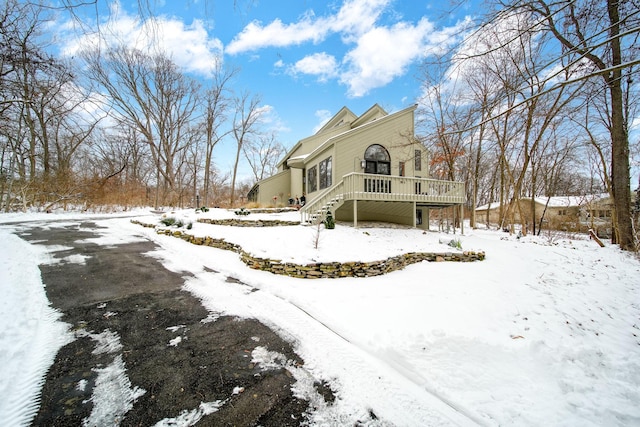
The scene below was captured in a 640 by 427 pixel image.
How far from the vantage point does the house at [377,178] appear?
9.11 meters

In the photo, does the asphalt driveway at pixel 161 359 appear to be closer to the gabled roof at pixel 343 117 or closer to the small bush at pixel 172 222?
the small bush at pixel 172 222

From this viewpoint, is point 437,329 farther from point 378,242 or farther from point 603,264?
point 603,264

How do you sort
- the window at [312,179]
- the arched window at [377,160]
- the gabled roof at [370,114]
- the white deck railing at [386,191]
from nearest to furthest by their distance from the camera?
the white deck railing at [386,191] → the arched window at [377,160] → the window at [312,179] → the gabled roof at [370,114]

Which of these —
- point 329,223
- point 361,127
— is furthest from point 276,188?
point 329,223

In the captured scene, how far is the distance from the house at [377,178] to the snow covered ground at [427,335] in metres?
3.59

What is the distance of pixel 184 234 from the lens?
8148 mm

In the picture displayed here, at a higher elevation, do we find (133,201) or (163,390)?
(133,201)

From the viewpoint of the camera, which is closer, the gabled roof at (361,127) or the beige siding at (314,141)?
the gabled roof at (361,127)

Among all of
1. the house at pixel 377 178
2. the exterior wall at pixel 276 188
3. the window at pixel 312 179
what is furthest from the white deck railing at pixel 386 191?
the exterior wall at pixel 276 188

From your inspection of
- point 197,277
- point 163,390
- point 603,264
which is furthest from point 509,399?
point 603,264

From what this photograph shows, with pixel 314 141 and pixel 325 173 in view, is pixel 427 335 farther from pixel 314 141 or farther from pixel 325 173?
pixel 314 141

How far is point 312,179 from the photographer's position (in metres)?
13.1

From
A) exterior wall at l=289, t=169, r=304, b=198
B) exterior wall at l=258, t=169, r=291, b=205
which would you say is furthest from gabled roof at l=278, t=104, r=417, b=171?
exterior wall at l=258, t=169, r=291, b=205

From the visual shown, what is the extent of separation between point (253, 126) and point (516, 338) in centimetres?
2469
